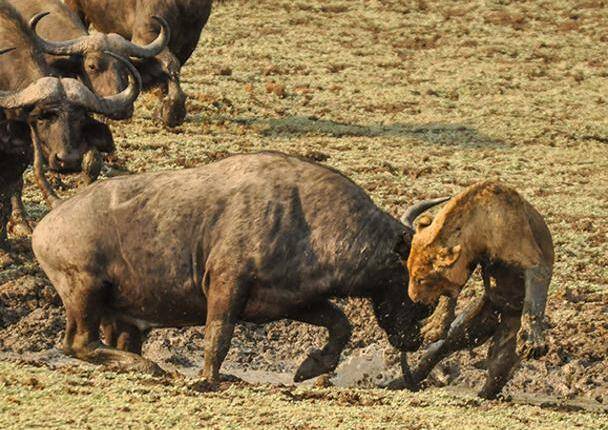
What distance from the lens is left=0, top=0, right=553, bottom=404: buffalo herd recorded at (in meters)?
9.15

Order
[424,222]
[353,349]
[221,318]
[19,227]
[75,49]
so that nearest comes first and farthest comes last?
[424,222], [221,318], [353,349], [19,227], [75,49]

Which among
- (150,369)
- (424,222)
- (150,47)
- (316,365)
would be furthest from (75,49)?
(424,222)

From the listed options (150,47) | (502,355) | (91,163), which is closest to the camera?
(502,355)

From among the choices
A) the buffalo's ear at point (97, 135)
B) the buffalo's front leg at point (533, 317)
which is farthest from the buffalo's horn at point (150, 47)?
the buffalo's front leg at point (533, 317)

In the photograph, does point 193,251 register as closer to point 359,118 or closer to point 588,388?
point 588,388

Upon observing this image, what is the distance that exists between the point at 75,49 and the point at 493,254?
5.95 metres

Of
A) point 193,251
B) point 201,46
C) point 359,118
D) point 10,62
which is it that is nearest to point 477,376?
point 193,251

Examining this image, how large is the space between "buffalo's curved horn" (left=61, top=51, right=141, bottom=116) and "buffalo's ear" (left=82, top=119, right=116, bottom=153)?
12cm

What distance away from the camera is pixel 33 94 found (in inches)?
494

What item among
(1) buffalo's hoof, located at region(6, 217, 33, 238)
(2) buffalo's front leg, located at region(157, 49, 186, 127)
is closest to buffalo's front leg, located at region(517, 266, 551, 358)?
(1) buffalo's hoof, located at region(6, 217, 33, 238)

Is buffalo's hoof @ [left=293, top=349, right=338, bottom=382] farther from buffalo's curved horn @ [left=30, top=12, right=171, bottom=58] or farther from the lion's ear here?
buffalo's curved horn @ [left=30, top=12, right=171, bottom=58]

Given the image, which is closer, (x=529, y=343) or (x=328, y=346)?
(x=529, y=343)

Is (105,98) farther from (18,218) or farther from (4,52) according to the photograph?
(18,218)

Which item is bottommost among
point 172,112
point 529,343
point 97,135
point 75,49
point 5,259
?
point 172,112
